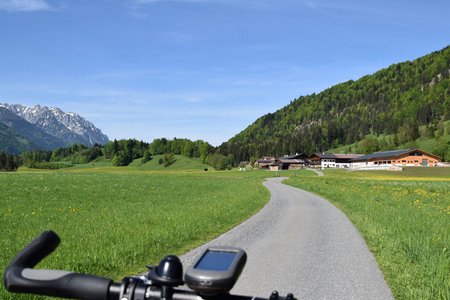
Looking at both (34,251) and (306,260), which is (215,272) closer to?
(34,251)

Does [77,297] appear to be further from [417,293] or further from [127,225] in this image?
[127,225]

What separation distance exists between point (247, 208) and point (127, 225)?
32.5 ft

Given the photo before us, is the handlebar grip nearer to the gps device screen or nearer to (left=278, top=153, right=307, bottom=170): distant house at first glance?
the gps device screen

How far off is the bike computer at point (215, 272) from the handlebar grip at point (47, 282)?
52 cm

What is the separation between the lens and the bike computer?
201 centimetres

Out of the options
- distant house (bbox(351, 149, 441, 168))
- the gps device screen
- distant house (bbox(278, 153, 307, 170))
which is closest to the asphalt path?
the gps device screen

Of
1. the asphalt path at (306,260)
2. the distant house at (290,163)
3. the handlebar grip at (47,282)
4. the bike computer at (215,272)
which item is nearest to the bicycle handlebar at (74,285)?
the handlebar grip at (47,282)

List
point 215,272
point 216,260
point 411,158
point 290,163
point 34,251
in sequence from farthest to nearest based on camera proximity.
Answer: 1. point 290,163
2. point 411,158
3. point 34,251
4. point 216,260
5. point 215,272

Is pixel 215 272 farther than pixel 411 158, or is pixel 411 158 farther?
pixel 411 158

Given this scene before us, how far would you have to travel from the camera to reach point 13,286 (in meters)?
2.21

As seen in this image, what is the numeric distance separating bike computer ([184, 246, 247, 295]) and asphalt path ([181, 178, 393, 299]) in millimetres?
6108

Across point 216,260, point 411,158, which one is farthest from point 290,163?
point 216,260

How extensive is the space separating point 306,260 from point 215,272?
31.1ft

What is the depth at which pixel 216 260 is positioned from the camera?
7.11 feet
